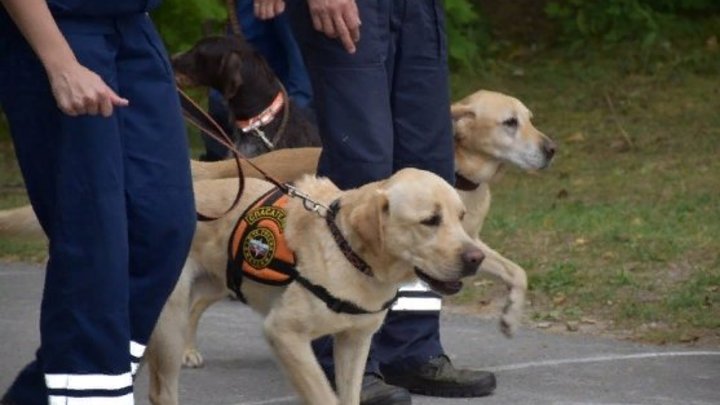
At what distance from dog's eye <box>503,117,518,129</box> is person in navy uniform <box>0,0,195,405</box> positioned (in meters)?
3.76

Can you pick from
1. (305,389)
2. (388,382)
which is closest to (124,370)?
(305,389)

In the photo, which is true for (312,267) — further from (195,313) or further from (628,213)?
(628,213)

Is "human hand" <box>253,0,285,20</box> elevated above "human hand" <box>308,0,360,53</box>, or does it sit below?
below

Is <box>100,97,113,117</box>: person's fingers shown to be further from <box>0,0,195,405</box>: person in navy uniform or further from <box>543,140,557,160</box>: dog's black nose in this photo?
<box>543,140,557,160</box>: dog's black nose

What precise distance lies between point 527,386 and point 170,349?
146cm

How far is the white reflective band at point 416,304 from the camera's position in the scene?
20.7ft

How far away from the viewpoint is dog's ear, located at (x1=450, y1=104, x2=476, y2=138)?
7961mm

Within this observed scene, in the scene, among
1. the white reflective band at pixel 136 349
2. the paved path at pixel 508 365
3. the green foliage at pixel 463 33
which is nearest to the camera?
the white reflective band at pixel 136 349

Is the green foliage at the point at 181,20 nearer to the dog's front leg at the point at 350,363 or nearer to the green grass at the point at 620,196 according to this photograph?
the green grass at the point at 620,196

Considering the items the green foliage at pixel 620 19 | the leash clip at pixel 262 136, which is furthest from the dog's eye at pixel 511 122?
the green foliage at pixel 620 19

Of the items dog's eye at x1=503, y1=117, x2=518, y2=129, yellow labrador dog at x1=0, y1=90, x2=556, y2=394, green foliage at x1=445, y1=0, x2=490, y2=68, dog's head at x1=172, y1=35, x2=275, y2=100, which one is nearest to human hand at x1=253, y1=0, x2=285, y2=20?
yellow labrador dog at x1=0, y1=90, x2=556, y2=394

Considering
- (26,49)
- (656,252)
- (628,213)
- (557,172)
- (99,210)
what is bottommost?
(557,172)

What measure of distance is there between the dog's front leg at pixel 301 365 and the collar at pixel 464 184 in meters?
2.06

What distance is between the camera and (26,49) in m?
4.39
